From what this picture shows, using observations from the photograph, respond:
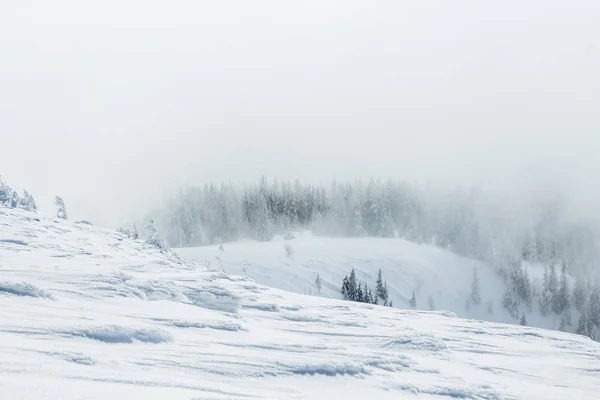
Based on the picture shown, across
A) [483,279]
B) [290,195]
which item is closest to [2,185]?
[290,195]

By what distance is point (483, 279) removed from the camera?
175 meters

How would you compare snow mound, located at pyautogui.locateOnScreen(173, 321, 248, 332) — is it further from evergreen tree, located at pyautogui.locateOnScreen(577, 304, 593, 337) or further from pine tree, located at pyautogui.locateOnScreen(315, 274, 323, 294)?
evergreen tree, located at pyautogui.locateOnScreen(577, 304, 593, 337)

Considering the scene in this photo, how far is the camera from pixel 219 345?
611 inches

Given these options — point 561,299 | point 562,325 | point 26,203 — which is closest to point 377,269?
point 562,325

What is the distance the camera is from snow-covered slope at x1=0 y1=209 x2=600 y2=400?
11.0m

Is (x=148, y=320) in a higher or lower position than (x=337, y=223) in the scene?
higher

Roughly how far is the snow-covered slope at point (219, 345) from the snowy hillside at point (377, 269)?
81.7m

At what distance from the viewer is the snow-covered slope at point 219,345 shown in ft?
36.1

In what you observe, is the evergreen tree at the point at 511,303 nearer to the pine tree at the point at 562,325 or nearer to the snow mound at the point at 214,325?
the pine tree at the point at 562,325

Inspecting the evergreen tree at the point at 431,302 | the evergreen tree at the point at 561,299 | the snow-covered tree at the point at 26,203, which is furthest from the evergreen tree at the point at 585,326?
Result: the snow-covered tree at the point at 26,203

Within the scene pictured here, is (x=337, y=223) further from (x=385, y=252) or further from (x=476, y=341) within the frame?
(x=476, y=341)

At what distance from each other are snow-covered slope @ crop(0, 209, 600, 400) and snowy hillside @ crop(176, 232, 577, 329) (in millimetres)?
81709

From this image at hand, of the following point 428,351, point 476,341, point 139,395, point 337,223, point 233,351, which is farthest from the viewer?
point 337,223

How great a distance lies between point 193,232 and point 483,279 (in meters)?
101
